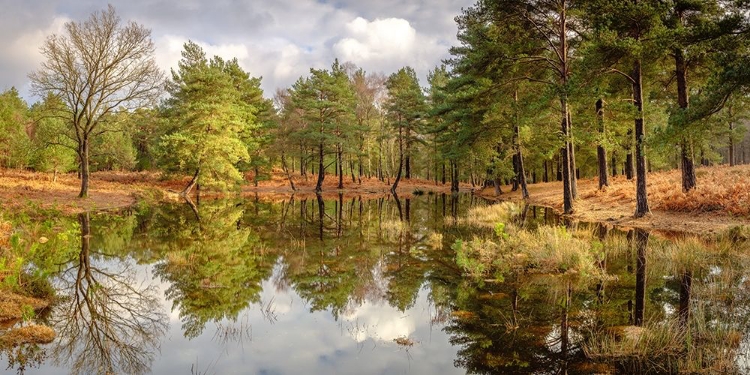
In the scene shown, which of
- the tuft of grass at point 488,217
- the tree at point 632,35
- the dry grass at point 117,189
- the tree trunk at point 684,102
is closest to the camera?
the tree at point 632,35

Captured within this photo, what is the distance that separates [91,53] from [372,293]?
26340 millimetres

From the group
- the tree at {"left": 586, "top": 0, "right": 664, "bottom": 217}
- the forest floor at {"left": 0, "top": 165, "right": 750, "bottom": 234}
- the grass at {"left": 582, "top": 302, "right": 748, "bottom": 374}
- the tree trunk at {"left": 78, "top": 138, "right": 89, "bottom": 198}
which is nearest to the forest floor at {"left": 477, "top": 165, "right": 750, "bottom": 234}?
the forest floor at {"left": 0, "top": 165, "right": 750, "bottom": 234}

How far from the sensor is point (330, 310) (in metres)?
8.44

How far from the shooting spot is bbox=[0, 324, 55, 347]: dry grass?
6.20 meters

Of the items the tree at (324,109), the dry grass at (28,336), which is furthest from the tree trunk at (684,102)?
the tree at (324,109)

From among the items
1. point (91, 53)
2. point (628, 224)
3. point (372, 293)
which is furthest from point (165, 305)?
point (91, 53)

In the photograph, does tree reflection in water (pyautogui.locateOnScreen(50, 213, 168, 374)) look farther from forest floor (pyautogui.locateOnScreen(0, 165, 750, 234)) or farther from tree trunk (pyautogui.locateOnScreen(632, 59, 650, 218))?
tree trunk (pyautogui.locateOnScreen(632, 59, 650, 218))

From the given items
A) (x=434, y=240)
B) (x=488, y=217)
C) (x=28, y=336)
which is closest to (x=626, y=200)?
(x=488, y=217)

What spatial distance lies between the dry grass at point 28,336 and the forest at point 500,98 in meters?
15.6

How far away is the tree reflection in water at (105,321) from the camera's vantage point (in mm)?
5984

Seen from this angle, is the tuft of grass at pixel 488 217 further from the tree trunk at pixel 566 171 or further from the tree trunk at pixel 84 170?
the tree trunk at pixel 84 170

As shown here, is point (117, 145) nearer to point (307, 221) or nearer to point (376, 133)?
point (376, 133)

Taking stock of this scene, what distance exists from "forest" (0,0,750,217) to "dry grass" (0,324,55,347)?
614 inches

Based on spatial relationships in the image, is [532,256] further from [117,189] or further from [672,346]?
[117,189]
